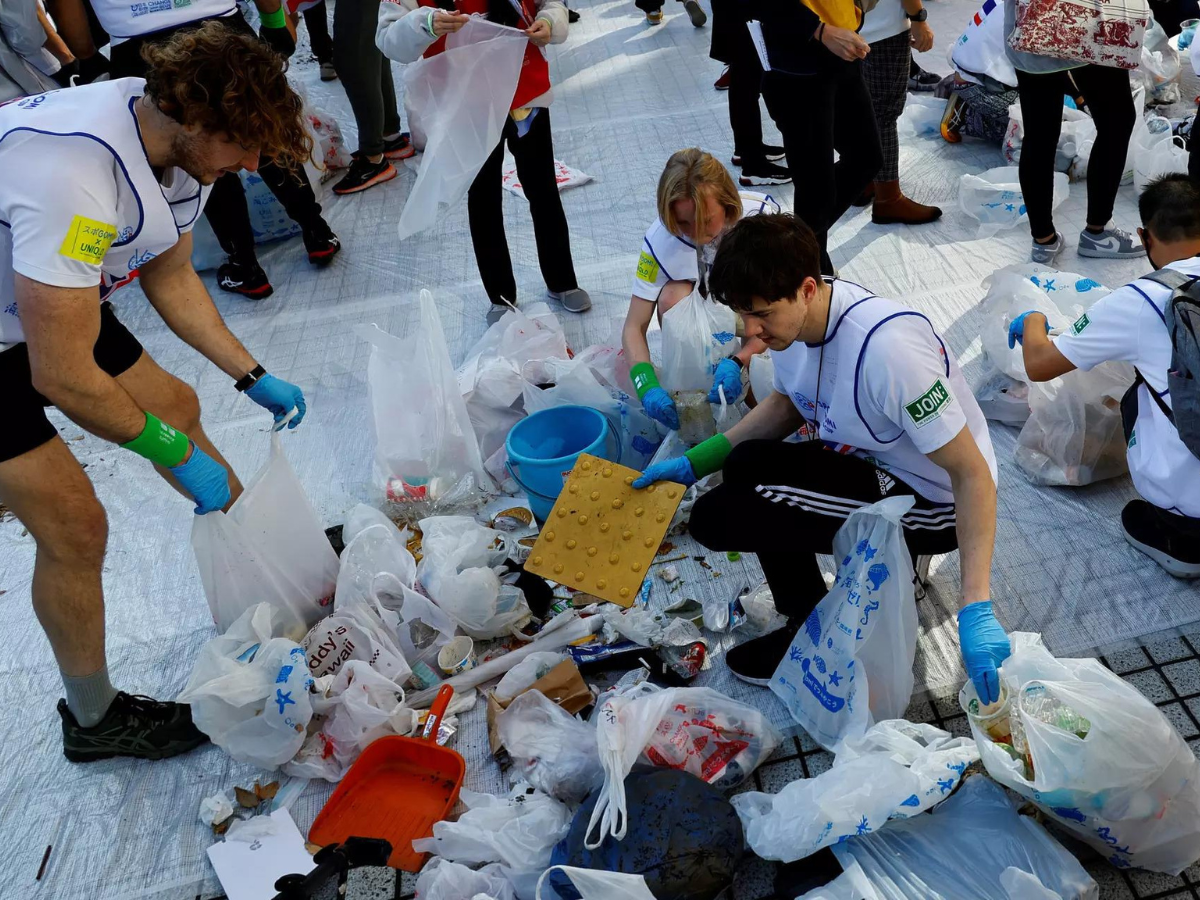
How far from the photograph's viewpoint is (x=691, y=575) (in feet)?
8.26

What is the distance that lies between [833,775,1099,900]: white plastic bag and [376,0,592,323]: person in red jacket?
2295mm

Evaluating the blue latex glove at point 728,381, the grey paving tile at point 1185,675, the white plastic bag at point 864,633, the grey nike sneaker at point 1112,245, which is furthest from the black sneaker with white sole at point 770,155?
the grey paving tile at point 1185,675

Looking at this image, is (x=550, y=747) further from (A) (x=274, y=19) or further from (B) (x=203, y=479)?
(A) (x=274, y=19)

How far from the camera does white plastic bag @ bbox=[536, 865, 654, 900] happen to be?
156 cm

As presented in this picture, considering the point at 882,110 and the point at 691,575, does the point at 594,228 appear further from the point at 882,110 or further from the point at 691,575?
the point at 691,575

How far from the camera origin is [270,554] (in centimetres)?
230

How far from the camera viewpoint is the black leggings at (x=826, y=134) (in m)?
3.06

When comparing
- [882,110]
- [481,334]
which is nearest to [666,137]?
[882,110]

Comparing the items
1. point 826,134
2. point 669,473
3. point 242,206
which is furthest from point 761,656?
point 242,206

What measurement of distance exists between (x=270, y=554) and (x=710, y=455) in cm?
106

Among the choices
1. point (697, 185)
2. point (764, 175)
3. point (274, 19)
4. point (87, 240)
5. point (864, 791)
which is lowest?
point (764, 175)

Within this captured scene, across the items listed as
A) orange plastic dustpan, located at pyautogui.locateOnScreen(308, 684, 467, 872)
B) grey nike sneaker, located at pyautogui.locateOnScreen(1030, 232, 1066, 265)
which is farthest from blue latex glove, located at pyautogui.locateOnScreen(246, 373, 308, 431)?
grey nike sneaker, located at pyautogui.locateOnScreen(1030, 232, 1066, 265)

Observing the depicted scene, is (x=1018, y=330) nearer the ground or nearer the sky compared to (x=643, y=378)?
nearer the sky

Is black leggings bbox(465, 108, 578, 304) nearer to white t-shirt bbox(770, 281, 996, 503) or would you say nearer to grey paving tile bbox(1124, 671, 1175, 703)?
white t-shirt bbox(770, 281, 996, 503)
